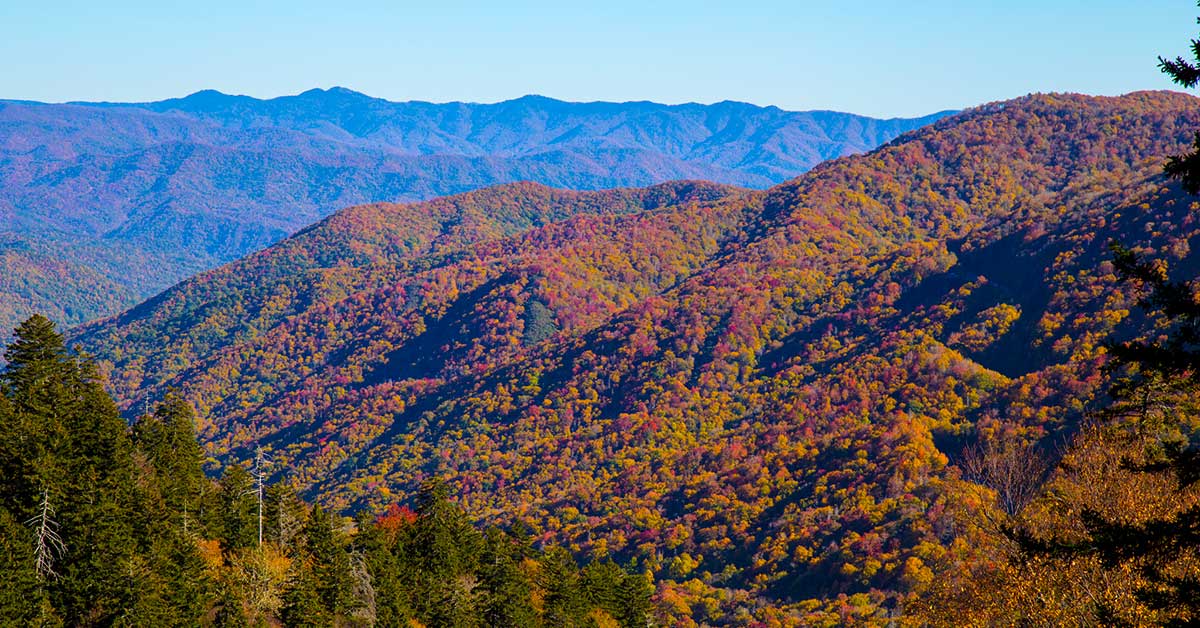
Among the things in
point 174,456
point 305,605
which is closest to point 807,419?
point 174,456

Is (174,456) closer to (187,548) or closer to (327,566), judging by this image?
(327,566)

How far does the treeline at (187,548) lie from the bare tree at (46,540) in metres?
0.08

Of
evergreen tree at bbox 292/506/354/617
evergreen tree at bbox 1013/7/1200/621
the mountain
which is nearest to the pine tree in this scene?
evergreen tree at bbox 292/506/354/617

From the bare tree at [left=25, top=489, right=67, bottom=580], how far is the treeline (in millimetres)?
80

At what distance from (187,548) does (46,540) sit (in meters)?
5.35

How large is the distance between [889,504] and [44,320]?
78.6 m

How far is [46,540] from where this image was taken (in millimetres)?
36844

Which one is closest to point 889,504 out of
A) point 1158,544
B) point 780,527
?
point 780,527

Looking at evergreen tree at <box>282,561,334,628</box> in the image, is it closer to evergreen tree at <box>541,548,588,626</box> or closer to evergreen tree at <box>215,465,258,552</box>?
evergreen tree at <box>215,465,258,552</box>

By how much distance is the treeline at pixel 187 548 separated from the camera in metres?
35.6

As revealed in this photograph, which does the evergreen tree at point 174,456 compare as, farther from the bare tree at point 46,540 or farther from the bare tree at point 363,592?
the bare tree at point 363,592

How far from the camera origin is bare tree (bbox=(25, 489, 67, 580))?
34969mm

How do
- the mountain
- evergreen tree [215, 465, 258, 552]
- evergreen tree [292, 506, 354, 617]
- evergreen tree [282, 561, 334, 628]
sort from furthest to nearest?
the mountain < evergreen tree [215, 465, 258, 552] < evergreen tree [292, 506, 354, 617] < evergreen tree [282, 561, 334, 628]

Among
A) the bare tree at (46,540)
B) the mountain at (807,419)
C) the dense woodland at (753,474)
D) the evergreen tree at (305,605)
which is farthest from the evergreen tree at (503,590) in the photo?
the mountain at (807,419)
